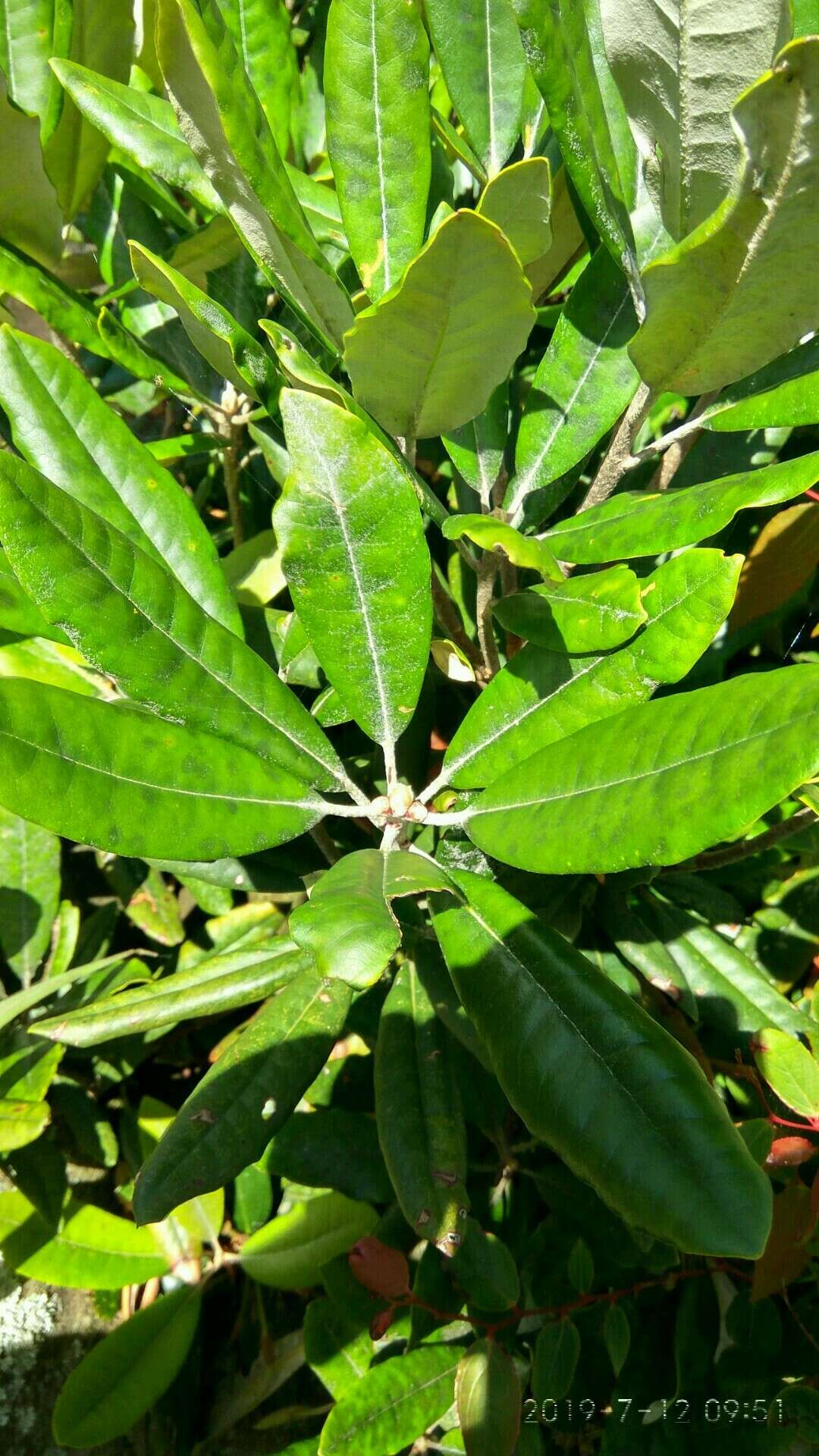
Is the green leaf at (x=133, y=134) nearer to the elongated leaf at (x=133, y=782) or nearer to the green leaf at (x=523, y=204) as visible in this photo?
the green leaf at (x=523, y=204)

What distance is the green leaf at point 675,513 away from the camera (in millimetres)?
764

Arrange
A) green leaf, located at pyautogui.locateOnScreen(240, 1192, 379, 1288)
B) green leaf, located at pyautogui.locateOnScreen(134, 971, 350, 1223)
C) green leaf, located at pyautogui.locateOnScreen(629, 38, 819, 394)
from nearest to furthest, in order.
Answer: green leaf, located at pyautogui.locateOnScreen(629, 38, 819, 394) → green leaf, located at pyautogui.locateOnScreen(134, 971, 350, 1223) → green leaf, located at pyautogui.locateOnScreen(240, 1192, 379, 1288)

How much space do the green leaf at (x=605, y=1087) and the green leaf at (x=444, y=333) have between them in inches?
17.4

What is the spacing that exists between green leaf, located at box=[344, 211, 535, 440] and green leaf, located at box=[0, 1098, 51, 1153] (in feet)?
2.96

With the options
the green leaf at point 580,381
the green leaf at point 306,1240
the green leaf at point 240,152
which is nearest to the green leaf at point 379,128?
the green leaf at point 240,152

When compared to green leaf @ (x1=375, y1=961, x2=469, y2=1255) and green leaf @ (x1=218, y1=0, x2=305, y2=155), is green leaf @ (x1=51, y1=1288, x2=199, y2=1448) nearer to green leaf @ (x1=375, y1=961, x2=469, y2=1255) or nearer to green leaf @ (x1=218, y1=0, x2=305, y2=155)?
green leaf @ (x1=375, y1=961, x2=469, y2=1255)

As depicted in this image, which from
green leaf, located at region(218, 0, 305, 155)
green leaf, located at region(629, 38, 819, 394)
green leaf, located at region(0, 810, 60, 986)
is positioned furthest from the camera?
green leaf, located at region(0, 810, 60, 986)

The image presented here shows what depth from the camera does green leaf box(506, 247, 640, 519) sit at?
1.02m

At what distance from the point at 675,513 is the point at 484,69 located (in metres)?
0.54

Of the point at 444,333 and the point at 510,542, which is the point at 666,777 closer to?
the point at 510,542

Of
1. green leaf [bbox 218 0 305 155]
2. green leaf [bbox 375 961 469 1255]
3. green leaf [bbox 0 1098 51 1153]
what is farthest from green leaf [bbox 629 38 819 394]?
green leaf [bbox 0 1098 51 1153]

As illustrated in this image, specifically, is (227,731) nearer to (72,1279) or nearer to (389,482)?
(389,482)

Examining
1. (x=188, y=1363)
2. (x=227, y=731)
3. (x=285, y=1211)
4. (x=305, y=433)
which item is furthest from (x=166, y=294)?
(x=188, y=1363)
